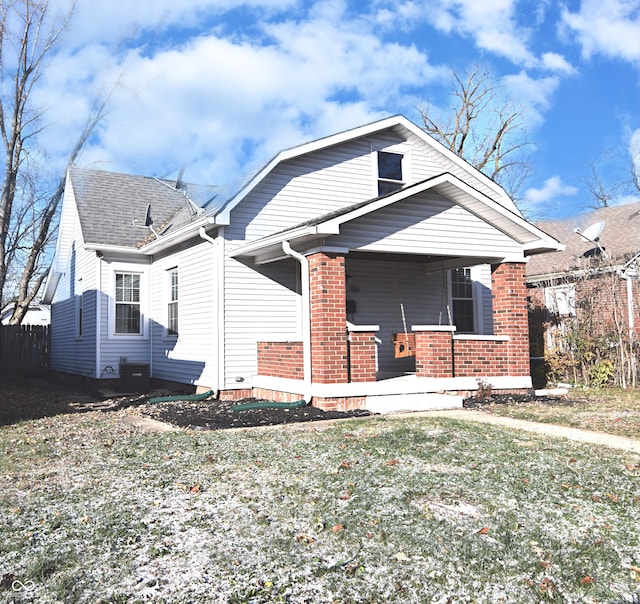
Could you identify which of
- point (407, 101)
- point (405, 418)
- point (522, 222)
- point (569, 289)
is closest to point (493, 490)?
point (405, 418)

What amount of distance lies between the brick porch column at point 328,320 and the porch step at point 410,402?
0.60 meters

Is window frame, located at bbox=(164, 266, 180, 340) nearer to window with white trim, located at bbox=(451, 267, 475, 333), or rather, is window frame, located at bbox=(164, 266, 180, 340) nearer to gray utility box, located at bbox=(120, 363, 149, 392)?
gray utility box, located at bbox=(120, 363, 149, 392)

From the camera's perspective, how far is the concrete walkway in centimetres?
736

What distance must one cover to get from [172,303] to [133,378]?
1.92m

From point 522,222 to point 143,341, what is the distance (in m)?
9.02

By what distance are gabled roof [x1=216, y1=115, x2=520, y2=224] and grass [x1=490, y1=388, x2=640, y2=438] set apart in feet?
18.0

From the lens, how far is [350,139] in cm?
1344

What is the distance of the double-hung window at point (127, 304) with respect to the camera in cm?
1549

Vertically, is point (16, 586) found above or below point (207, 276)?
below

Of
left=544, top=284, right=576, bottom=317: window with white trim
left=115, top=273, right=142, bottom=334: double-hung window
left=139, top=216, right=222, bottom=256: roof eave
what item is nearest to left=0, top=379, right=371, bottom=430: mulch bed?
left=115, top=273, right=142, bottom=334: double-hung window

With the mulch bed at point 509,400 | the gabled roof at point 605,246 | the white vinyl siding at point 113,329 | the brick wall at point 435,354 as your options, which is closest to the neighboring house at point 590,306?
the gabled roof at point 605,246

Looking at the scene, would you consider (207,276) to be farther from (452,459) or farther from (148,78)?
(148,78)

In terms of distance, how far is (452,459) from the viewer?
646 cm

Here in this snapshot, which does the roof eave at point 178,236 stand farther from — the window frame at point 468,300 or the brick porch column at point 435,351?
the window frame at point 468,300
